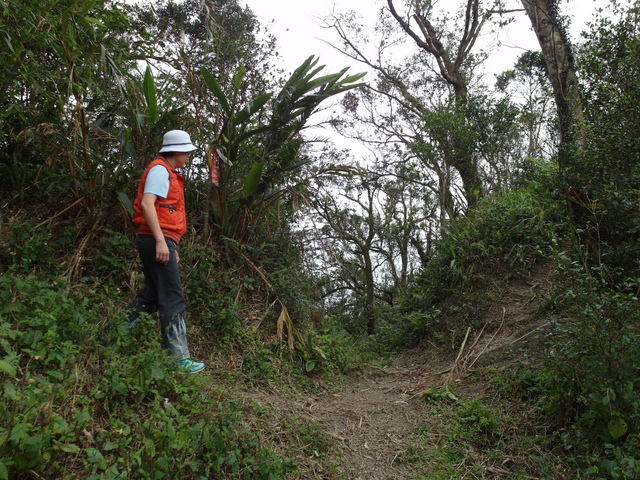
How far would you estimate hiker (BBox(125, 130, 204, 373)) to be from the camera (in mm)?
3332

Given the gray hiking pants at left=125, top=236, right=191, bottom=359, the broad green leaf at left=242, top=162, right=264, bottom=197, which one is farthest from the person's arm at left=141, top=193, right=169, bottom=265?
the broad green leaf at left=242, top=162, right=264, bottom=197

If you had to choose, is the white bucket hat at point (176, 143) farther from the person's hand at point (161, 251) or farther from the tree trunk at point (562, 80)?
the tree trunk at point (562, 80)

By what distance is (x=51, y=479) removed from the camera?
1.99 metres

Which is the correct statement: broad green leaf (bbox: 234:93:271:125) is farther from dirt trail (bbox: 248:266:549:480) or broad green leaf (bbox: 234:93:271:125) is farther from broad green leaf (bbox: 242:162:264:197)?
dirt trail (bbox: 248:266:549:480)

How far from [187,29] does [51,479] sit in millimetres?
11567

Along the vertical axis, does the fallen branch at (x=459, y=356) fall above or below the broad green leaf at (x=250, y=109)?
below

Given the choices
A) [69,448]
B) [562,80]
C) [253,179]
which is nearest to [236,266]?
[253,179]

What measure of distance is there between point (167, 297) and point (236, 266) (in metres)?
1.82

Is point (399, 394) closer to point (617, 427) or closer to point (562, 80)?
point (617, 427)

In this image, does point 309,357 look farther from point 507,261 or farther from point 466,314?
point 507,261

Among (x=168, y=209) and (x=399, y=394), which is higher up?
(x=168, y=209)

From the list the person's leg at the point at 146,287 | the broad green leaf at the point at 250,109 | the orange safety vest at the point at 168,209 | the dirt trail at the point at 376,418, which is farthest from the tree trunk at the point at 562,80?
the person's leg at the point at 146,287

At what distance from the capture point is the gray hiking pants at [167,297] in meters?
3.36

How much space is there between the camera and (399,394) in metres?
4.56
